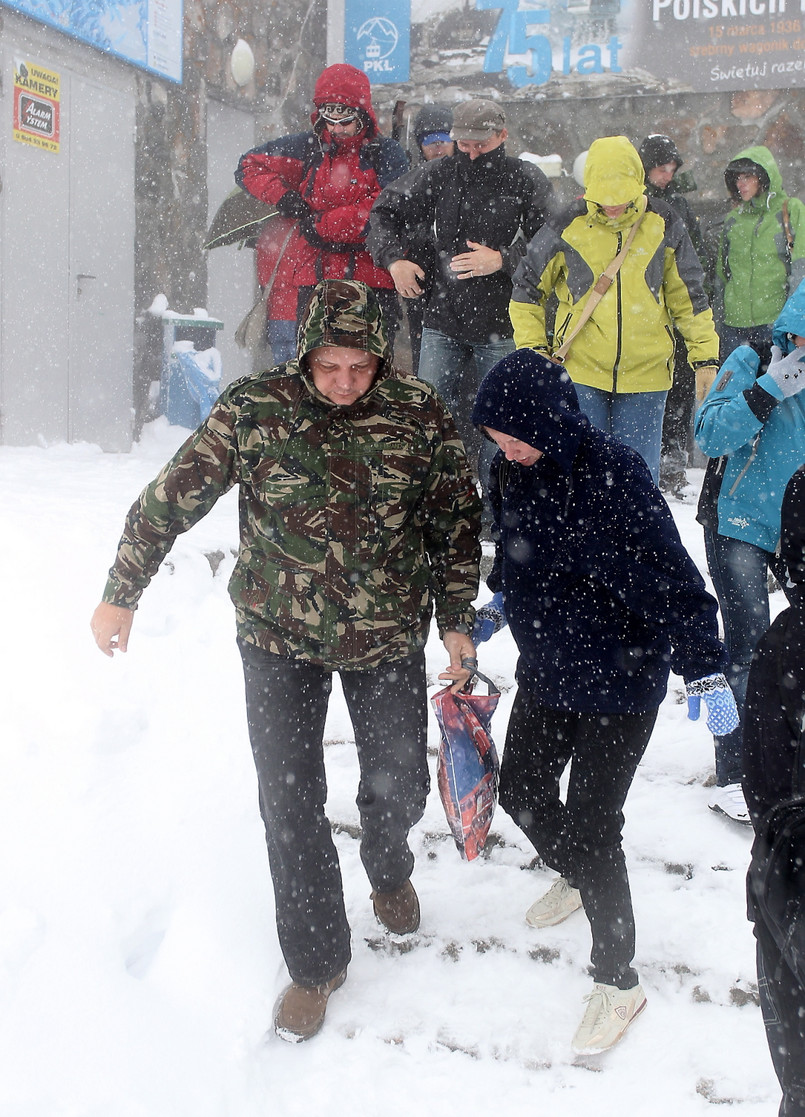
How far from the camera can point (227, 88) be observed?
374 inches

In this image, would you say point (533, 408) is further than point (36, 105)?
No

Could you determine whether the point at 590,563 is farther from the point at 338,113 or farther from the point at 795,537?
the point at 338,113

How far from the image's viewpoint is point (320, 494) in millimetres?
2549

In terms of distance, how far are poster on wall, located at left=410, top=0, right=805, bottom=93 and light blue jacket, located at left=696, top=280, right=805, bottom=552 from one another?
6633 millimetres

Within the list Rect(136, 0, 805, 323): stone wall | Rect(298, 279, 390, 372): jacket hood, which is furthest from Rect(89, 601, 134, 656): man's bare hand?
Rect(136, 0, 805, 323): stone wall

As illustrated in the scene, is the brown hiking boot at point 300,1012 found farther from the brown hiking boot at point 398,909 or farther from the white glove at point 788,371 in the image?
Answer: the white glove at point 788,371

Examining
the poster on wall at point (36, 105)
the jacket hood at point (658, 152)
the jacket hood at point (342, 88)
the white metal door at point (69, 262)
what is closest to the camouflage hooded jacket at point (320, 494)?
the jacket hood at point (342, 88)

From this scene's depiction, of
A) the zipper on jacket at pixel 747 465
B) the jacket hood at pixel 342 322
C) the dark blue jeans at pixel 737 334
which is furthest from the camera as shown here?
the dark blue jeans at pixel 737 334

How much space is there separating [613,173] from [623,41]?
237 inches

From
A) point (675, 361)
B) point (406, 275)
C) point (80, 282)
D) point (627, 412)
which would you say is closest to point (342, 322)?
point (627, 412)

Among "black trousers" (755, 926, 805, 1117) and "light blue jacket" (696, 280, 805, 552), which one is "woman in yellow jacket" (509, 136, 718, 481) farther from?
"black trousers" (755, 926, 805, 1117)

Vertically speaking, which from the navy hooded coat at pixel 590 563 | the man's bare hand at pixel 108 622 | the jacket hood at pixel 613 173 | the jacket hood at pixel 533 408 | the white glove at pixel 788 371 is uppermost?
the jacket hood at pixel 613 173

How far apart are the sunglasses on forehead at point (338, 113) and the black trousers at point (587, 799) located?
318 cm

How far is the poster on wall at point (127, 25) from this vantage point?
24.1 ft
